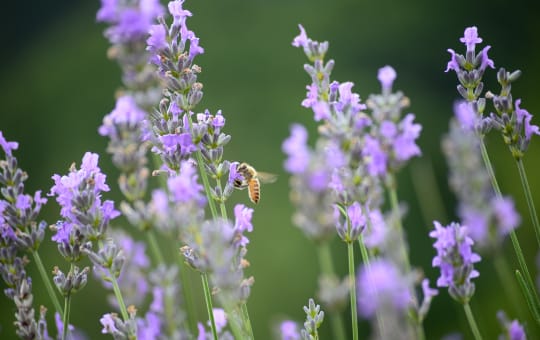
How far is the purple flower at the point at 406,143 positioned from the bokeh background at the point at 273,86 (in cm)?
431

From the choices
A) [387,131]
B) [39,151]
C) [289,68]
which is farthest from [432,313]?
[387,131]

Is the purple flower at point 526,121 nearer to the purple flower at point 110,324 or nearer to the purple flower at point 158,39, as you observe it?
the purple flower at point 158,39

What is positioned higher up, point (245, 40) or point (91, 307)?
point (245, 40)

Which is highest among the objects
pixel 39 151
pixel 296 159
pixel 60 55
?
pixel 60 55

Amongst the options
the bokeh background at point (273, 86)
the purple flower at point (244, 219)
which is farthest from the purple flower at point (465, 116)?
the bokeh background at point (273, 86)

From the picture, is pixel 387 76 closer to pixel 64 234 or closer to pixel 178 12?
pixel 178 12

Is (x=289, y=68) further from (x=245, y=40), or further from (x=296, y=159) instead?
(x=296, y=159)

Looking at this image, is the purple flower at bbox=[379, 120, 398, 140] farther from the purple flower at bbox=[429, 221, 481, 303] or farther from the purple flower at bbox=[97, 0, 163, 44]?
the purple flower at bbox=[97, 0, 163, 44]

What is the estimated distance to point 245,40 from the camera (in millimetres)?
7668

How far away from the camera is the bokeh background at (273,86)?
600 centimetres

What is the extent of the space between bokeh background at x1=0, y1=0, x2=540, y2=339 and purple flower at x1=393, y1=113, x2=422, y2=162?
431 centimetres

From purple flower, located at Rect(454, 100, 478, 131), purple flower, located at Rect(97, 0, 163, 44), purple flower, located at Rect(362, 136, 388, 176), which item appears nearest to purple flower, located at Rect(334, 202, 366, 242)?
purple flower, located at Rect(362, 136, 388, 176)

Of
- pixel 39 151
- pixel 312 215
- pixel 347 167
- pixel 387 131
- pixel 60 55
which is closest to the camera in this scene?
pixel 312 215

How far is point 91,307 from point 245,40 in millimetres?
3602
